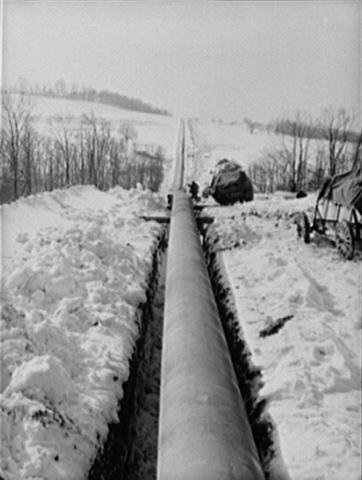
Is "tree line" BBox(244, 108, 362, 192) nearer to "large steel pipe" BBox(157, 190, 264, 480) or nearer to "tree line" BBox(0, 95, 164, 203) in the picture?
"large steel pipe" BBox(157, 190, 264, 480)

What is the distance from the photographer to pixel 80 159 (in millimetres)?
21359

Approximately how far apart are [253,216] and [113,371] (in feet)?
25.1

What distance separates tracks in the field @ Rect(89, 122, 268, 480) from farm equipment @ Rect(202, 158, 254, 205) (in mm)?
8537

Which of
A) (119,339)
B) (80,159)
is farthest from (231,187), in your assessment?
(119,339)

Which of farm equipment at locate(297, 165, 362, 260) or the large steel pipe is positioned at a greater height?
farm equipment at locate(297, 165, 362, 260)

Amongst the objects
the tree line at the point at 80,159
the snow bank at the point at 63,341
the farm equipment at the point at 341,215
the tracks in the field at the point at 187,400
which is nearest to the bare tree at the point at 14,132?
the tree line at the point at 80,159

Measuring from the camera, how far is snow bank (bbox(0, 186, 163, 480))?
300cm

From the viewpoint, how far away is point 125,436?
4.07 m

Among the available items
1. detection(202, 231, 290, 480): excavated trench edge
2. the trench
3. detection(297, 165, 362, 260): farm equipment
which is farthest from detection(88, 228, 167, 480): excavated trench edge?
detection(297, 165, 362, 260): farm equipment

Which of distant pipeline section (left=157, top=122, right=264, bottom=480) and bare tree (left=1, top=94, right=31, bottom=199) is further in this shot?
bare tree (left=1, top=94, right=31, bottom=199)

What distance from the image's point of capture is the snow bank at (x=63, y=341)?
3000mm

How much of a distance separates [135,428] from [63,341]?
1247mm

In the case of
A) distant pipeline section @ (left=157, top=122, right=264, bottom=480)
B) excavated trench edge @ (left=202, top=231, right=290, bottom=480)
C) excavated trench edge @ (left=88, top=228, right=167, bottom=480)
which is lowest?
excavated trench edge @ (left=88, top=228, right=167, bottom=480)

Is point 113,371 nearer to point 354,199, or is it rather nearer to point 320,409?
point 320,409
